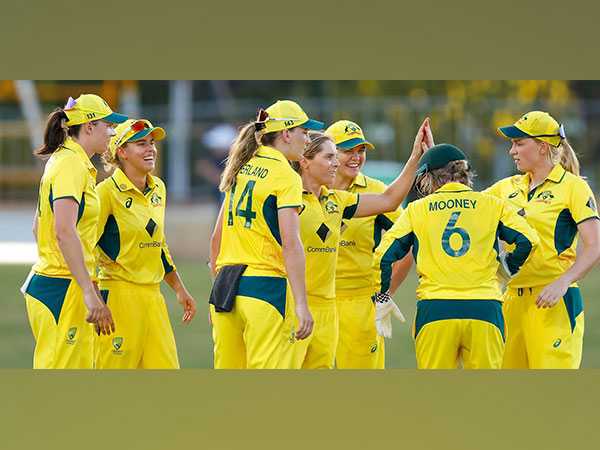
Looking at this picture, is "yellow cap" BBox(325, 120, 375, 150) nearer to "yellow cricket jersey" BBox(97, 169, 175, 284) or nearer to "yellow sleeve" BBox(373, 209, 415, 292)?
"yellow sleeve" BBox(373, 209, 415, 292)

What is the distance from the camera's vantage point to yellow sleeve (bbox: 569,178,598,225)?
20.5 feet

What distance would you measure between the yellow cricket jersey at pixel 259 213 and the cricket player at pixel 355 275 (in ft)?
3.37

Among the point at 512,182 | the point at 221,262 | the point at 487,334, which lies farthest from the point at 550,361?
the point at 221,262

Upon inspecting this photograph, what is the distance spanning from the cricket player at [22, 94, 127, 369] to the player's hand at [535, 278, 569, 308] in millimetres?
Result: 2082

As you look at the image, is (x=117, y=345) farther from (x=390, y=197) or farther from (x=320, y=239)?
(x=390, y=197)

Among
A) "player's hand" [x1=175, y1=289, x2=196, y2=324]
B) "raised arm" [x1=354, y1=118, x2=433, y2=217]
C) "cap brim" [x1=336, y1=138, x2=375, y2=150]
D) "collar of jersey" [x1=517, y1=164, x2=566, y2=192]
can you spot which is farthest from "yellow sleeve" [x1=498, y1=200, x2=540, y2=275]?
"player's hand" [x1=175, y1=289, x2=196, y2=324]

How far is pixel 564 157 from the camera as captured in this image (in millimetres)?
6551

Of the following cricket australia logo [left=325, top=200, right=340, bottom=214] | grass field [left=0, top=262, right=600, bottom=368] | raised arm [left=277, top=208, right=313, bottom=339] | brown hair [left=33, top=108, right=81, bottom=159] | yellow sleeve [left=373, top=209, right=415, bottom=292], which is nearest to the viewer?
raised arm [left=277, top=208, right=313, bottom=339]

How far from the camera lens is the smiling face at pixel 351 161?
6844 millimetres

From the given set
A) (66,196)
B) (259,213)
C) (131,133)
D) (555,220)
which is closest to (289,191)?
(259,213)

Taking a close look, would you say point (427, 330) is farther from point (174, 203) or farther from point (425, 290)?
point (174, 203)

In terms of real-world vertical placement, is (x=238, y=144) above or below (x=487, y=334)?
above

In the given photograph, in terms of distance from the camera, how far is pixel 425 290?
5.90m

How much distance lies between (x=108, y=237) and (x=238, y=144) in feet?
2.97
